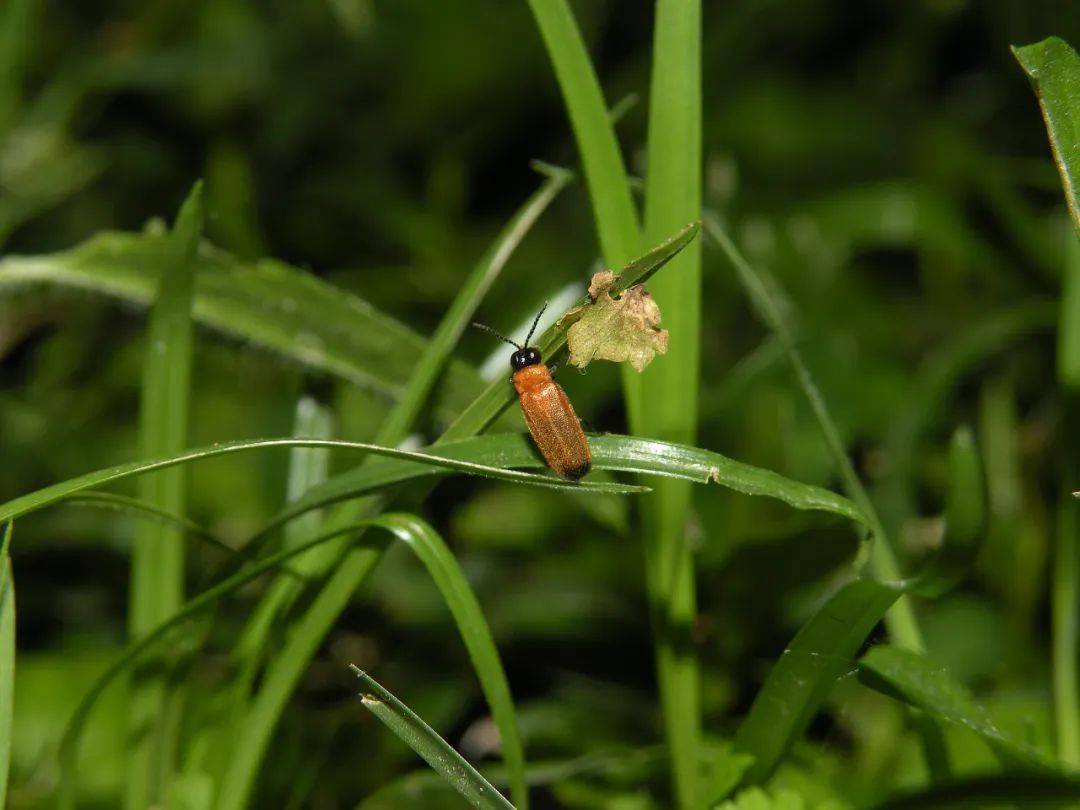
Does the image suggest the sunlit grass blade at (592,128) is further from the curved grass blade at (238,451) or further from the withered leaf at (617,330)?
the curved grass blade at (238,451)

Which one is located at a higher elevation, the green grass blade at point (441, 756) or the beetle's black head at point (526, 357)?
the beetle's black head at point (526, 357)

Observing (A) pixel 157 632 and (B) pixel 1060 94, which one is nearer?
(B) pixel 1060 94

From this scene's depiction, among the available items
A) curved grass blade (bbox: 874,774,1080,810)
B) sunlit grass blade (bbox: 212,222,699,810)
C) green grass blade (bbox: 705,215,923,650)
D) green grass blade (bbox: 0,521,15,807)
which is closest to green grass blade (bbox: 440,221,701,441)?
sunlit grass blade (bbox: 212,222,699,810)

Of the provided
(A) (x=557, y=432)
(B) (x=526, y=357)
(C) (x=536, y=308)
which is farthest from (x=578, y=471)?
(C) (x=536, y=308)

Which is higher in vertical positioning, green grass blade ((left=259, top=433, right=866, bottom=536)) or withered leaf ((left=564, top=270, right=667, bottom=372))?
withered leaf ((left=564, top=270, right=667, bottom=372))

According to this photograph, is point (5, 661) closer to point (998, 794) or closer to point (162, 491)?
point (162, 491)

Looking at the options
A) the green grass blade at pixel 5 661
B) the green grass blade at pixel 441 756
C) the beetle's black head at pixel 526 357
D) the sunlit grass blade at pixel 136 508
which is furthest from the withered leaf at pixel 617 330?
the green grass blade at pixel 5 661

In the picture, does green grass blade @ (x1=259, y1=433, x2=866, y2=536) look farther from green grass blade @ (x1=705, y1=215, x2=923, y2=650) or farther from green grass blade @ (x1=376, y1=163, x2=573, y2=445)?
green grass blade @ (x1=705, y1=215, x2=923, y2=650)
